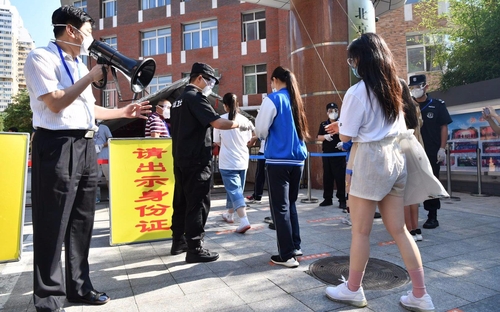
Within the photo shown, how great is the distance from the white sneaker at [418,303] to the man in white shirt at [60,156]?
2154 millimetres

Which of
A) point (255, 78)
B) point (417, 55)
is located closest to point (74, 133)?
point (417, 55)

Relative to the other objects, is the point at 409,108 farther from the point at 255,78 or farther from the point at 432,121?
the point at 255,78

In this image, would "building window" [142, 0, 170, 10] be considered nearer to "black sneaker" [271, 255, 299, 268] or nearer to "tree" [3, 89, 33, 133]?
"tree" [3, 89, 33, 133]

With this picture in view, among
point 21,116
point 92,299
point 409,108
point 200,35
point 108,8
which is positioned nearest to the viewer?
point 92,299

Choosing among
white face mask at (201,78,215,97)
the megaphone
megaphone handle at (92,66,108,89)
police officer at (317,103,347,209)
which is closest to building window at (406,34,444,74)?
police officer at (317,103,347,209)

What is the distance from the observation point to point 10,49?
91312 millimetres

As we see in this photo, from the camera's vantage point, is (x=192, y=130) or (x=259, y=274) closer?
(x=259, y=274)

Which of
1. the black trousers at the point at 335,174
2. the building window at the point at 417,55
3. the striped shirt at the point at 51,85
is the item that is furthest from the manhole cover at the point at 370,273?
the building window at the point at 417,55

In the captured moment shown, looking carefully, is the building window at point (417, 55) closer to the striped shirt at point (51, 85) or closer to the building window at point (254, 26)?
the building window at point (254, 26)

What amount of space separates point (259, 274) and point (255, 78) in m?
19.2

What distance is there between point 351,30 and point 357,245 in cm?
765

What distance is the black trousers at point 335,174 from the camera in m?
6.15

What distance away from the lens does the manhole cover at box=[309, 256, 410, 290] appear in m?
2.80

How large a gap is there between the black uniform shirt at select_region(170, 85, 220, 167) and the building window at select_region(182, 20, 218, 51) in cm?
1989
